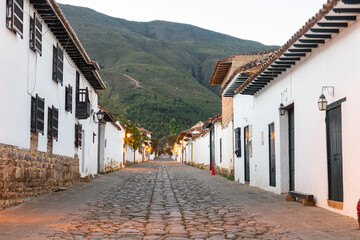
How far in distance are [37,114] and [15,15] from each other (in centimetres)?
317

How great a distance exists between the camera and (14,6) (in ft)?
34.8

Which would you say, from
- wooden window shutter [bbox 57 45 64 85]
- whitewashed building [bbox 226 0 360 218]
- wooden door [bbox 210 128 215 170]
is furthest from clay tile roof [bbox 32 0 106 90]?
wooden door [bbox 210 128 215 170]

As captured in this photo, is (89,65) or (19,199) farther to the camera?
(89,65)

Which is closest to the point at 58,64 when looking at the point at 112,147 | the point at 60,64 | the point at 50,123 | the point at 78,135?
the point at 60,64

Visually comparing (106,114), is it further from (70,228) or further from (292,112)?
(70,228)

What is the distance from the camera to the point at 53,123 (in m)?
15.4

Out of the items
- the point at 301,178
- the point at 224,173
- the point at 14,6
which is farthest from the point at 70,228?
the point at 224,173

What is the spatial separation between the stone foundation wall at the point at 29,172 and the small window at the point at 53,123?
1.15ft

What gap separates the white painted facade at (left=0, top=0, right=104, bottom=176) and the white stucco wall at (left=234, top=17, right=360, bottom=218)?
6.86 meters

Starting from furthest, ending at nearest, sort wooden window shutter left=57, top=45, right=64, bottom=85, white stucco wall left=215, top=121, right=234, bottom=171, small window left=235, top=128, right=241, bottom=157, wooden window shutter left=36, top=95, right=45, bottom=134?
1. white stucco wall left=215, top=121, right=234, bottom=171
2. small window left=235, top=128, right=241, bottom=157
3. wooden window shutter left=57, top=45, right=64, bottom=85
4. wooden window shutter left=36, top=95, right=45, bottom=134

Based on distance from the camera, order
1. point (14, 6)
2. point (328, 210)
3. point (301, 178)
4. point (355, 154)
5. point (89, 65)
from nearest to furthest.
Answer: point (355, 154) < point (328, 210) < point (14, 6) < point (301, 178) < point (89, 65)

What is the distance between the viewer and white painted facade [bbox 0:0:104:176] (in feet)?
33.4

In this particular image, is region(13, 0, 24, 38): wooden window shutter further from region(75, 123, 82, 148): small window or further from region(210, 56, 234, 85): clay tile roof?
region(210, 56, 234, 85): clay tile roof

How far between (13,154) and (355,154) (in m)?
7.22
